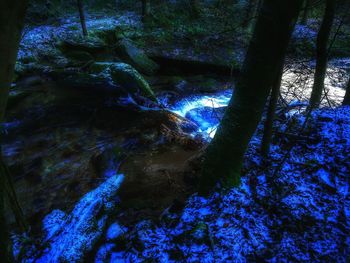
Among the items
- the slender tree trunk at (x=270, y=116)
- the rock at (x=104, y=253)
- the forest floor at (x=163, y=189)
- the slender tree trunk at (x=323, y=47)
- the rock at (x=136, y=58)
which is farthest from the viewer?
the rock at (x=136, y=58)

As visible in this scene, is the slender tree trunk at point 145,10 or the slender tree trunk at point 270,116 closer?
the slender tree trunk at point 270,116

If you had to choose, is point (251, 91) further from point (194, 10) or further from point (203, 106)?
point (194, 10)

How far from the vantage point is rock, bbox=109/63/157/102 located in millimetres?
9086

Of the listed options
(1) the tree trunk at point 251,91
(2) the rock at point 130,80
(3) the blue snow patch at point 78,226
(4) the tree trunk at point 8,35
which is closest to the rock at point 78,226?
(3) the blue snow patch at point 78,226

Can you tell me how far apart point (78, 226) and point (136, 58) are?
372 inches

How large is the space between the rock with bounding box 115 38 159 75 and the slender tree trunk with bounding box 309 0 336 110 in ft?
25.0

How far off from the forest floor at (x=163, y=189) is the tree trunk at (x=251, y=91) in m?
0.32

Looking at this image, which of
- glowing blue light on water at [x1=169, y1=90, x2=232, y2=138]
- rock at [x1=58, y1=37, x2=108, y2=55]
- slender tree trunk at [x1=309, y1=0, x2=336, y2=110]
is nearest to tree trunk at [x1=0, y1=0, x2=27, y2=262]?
slender tree trunk at [x1=309, y1=0, x2=336, y2=110]

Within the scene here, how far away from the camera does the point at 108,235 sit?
3.24 metres

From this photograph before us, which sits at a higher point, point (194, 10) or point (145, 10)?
point (194, 10)

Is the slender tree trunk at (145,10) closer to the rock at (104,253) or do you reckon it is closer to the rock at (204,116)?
the rock at (204,116)

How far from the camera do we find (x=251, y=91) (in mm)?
2779

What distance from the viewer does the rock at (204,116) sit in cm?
795

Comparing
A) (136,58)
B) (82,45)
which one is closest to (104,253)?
(136,58)
